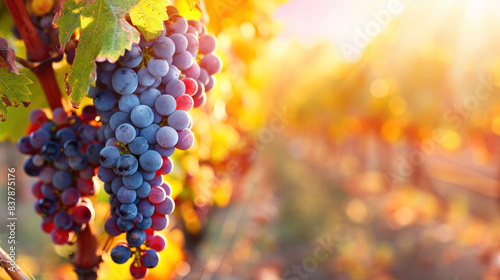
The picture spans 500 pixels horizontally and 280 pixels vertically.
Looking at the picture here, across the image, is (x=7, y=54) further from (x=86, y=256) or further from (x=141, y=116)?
(x=86, y=256)

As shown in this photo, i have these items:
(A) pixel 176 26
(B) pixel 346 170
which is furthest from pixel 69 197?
(B) pixel 346 170

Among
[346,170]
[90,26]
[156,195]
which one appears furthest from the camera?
[346,170]

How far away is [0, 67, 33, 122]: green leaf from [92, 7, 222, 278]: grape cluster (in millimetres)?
116

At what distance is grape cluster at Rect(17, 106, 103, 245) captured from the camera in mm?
787

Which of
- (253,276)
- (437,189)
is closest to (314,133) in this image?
(437,189)

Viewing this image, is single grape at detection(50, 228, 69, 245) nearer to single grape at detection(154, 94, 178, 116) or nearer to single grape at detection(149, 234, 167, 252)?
single grape at detection(149, 234, 167, 252)

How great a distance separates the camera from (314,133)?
515 inches

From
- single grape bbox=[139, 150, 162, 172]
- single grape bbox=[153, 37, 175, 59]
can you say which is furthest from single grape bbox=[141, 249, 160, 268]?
single grape bbox=[153, 37, 175, 59]

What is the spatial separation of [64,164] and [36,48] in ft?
0.84

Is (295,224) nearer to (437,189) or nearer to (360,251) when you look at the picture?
(360,251)

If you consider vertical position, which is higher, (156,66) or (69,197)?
(156,66)

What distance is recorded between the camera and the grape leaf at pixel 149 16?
0.62 meters

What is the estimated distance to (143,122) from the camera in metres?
0.67

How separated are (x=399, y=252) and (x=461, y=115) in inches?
130
